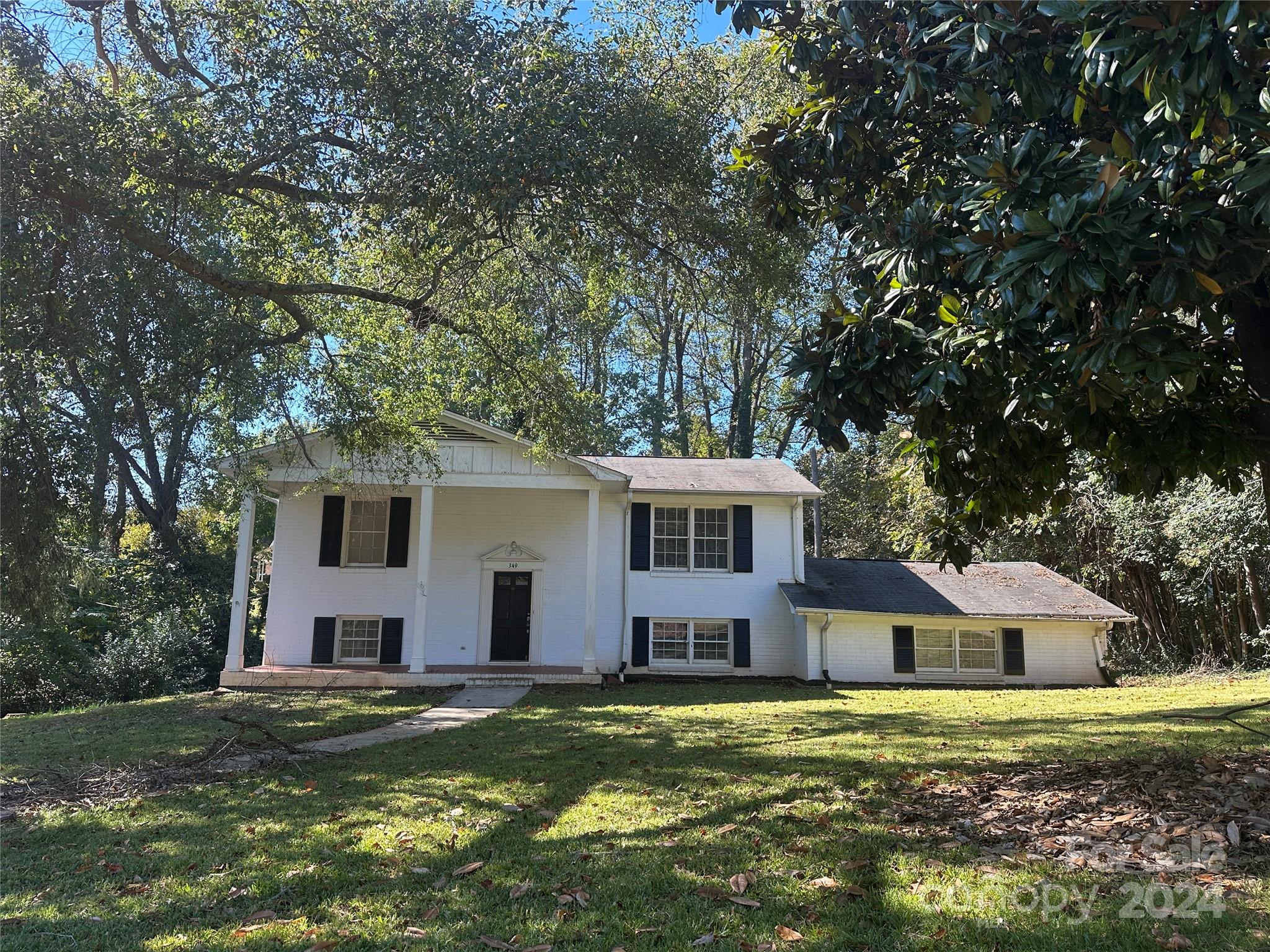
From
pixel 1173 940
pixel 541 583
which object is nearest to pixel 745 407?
pixel 541 583

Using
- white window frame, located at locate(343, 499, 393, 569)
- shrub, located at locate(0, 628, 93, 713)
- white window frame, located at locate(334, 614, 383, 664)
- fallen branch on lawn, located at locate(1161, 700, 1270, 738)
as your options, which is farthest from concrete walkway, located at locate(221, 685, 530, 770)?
fallen branch on lawn, located at locate(1161, 700, 1270, 738)

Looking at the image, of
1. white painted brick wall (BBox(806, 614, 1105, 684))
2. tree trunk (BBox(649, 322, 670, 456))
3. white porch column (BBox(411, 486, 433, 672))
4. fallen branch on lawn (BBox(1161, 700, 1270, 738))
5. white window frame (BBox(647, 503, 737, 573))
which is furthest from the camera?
tree trunk (BBox(649, 322, 670, 456))

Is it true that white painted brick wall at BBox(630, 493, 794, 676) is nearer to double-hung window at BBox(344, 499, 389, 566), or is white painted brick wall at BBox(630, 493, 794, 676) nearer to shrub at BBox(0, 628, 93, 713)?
double-hung window at BBox(344, 499, 389, 566)

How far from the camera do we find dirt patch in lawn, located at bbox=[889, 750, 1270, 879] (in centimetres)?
409

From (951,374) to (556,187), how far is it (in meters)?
4.49

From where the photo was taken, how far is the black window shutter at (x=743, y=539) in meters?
17.9

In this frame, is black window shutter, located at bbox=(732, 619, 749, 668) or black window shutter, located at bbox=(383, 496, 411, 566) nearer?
black window shutter, located at bbox=(383, 496, 411, 566)

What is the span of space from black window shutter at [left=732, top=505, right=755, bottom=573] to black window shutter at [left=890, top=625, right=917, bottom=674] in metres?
3.25

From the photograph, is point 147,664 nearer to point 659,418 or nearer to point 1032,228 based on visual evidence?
point 1032,228

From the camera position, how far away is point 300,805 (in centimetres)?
612

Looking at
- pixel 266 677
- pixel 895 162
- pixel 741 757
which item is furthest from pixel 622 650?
pixel 895 162

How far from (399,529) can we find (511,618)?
3.00 meters

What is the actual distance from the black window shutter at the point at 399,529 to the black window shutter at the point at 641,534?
187 inches

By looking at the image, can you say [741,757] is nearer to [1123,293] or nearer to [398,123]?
[1123,293]
